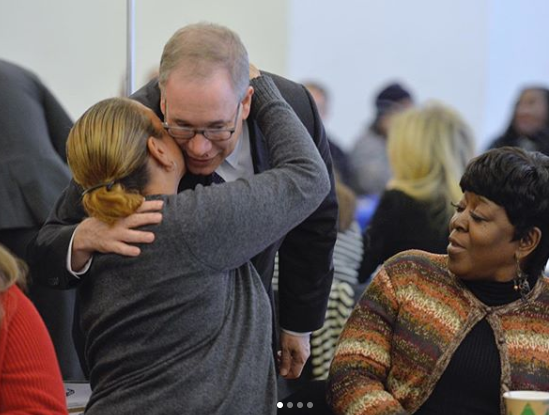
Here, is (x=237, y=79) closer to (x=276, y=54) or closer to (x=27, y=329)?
(x=27, y=329)

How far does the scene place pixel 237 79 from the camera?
202cm

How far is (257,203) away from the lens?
187 cm

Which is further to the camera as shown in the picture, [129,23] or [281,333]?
[129,23]

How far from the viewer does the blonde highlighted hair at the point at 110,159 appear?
1.83m

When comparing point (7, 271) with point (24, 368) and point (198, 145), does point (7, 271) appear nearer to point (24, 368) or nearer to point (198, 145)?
point (24, 368)

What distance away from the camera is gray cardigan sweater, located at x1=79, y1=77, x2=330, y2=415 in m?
1.81

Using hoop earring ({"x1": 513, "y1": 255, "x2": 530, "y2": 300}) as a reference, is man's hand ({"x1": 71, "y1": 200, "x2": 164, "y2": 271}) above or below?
above

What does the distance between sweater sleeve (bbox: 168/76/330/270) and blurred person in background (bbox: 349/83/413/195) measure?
→ 4184 mm

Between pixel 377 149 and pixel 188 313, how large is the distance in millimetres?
4776

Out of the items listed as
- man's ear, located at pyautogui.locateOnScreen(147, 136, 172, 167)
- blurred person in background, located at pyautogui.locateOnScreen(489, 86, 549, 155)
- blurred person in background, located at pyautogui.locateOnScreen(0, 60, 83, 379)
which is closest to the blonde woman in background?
blurred person in background, located at pyautogui.locateOnScreen(489, 86, 549, 155)

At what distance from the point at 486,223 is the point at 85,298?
0.88 metres

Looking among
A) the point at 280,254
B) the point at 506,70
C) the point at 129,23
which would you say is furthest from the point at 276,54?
the point at 280,254

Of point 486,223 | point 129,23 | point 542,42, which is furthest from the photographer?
point 542,42

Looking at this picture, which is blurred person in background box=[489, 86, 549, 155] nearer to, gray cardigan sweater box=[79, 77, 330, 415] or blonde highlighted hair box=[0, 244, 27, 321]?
gray cardigan sweater box=[79, 77, 330, 415]
